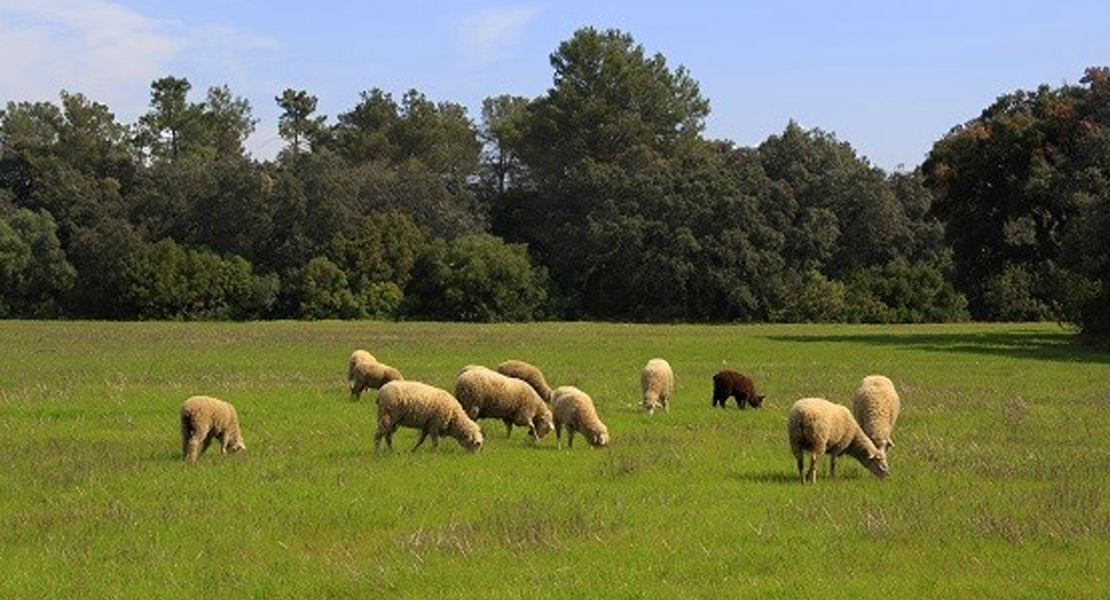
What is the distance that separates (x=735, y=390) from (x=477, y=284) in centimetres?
6116

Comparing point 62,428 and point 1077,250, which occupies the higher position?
point 1077,250

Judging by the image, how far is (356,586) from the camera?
11227 mm

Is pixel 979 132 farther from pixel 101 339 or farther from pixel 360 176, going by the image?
pixel 360 176

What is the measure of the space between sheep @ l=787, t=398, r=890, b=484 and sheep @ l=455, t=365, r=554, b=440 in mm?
5083

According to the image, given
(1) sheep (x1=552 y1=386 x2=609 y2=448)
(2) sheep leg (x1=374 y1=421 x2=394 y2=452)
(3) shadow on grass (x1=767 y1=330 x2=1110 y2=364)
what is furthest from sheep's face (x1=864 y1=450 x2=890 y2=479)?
(3) shadow on grass (x1=767 y1=330 x2=1110 y2=364)

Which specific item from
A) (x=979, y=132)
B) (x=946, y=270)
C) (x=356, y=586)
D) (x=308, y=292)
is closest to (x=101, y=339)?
(x=308, y=292)

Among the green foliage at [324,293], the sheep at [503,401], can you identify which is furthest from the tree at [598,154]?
the sheep at [503,401]

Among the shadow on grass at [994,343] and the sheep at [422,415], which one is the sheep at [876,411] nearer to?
the sheep at [422,415]

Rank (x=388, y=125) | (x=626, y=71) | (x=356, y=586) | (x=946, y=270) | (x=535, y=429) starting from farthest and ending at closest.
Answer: (x=388, y=125) < (x=626, y=71) < (x=946, y=270) < (x=535, y=429) < (x=356, y=586)

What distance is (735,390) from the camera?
2703 cm

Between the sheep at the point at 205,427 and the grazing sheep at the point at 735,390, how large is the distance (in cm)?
1117

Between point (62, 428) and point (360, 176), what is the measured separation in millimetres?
76366

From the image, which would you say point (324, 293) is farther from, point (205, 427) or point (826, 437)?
point (826, 437)

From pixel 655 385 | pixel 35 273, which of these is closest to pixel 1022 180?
pixel 655 385
